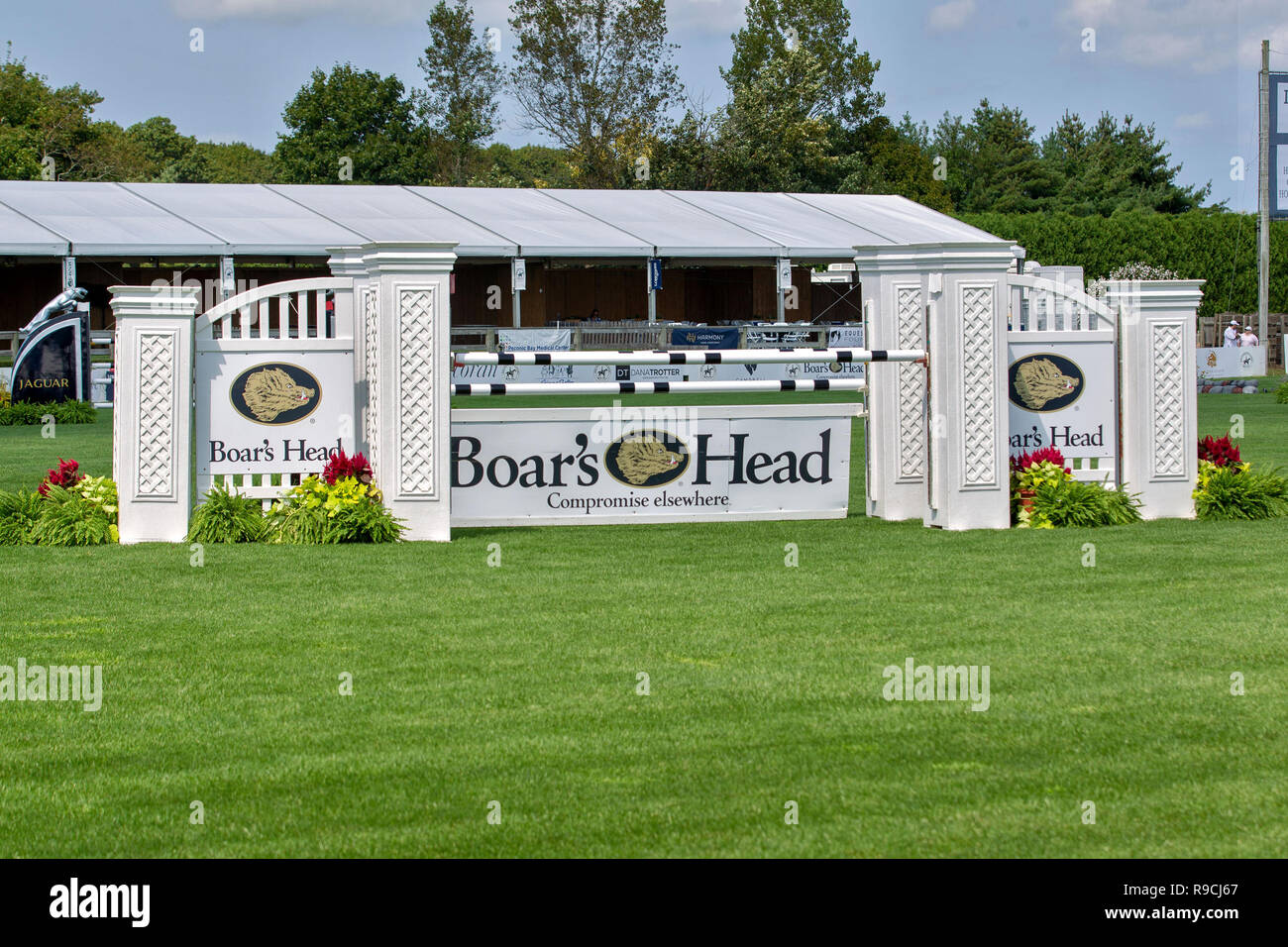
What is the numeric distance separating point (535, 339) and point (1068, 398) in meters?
26.9

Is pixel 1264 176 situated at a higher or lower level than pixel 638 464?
higher

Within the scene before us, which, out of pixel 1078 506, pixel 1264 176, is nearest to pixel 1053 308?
pixel 1078 506

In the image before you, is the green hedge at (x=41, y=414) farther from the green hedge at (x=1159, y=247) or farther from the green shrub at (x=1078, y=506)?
the green hedge at (x=1159, y=247)

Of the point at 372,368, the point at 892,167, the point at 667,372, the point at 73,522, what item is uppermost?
the point at 892,167

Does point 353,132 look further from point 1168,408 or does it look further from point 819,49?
point 1168,408

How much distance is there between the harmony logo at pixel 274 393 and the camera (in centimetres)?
1168

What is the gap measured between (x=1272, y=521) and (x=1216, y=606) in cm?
407

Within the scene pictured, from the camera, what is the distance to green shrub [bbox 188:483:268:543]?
11.2 m

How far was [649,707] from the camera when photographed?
623 cm

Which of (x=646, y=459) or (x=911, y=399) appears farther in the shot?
(x=911, y=399)

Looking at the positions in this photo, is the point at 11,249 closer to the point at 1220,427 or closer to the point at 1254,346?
the point at 1220,427

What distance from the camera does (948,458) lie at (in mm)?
11820
